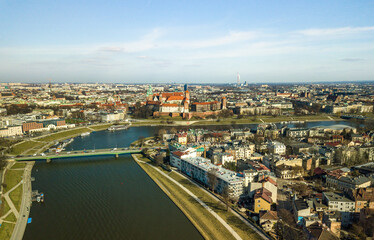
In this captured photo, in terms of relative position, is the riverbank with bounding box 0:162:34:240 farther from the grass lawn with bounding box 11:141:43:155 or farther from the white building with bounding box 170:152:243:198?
the white building with bounding box 170:152:243:198

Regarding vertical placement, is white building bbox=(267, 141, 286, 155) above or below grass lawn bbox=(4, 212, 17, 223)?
above

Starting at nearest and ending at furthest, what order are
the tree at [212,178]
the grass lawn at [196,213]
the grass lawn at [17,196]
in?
the grass lawn at [196,213]
the grass lawn at [17,196]
the tree at [212,178]

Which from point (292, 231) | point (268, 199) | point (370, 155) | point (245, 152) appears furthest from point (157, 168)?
point (370, 155)

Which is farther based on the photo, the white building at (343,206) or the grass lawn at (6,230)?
the white building at (343,206)

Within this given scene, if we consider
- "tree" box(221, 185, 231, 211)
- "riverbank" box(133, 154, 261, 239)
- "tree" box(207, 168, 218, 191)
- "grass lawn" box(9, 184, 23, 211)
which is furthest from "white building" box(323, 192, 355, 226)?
"grass lawn" box(9, 184, 23, 211)

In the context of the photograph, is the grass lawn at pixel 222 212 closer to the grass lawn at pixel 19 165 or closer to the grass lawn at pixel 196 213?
the grass lawn at pixel 196 213

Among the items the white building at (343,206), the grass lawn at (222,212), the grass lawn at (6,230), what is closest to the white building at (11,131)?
the grass lawn at (6,230)

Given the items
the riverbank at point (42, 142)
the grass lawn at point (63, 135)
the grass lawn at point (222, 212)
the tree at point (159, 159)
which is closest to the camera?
the grass lawn at point (222, 212)
